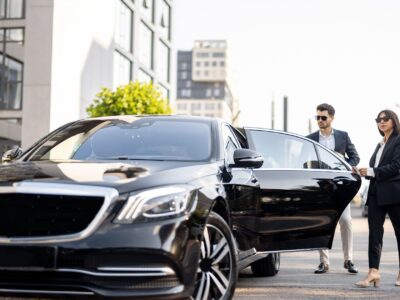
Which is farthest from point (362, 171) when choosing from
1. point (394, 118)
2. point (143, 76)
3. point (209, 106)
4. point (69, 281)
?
point (209, 106)

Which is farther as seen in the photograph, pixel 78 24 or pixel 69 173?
pixel 78 24

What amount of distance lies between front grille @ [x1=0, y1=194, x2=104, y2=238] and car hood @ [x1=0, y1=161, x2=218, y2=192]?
5.2 inches

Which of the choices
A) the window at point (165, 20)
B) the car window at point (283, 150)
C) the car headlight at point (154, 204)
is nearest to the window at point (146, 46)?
the window at point (165, 20)

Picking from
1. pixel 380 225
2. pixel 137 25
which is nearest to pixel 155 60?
pixel 137 25

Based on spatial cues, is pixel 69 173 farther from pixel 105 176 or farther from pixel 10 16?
pixel 10 16

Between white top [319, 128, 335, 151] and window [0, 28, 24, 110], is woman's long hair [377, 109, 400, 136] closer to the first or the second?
white top [319, 128, 335, 151]

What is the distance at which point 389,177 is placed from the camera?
7477 millimetres

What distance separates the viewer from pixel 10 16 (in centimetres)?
3391

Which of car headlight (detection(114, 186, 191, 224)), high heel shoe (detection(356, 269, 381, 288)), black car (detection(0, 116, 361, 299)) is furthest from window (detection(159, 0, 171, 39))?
car headlight (detection(114, 186, 191, 224))

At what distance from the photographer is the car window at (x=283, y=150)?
25.0 ft

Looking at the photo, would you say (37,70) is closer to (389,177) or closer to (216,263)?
(389,177)

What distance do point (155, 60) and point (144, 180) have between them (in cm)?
4403

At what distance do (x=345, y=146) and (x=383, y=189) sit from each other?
6.63 ft

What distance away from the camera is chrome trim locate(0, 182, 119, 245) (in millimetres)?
4250
